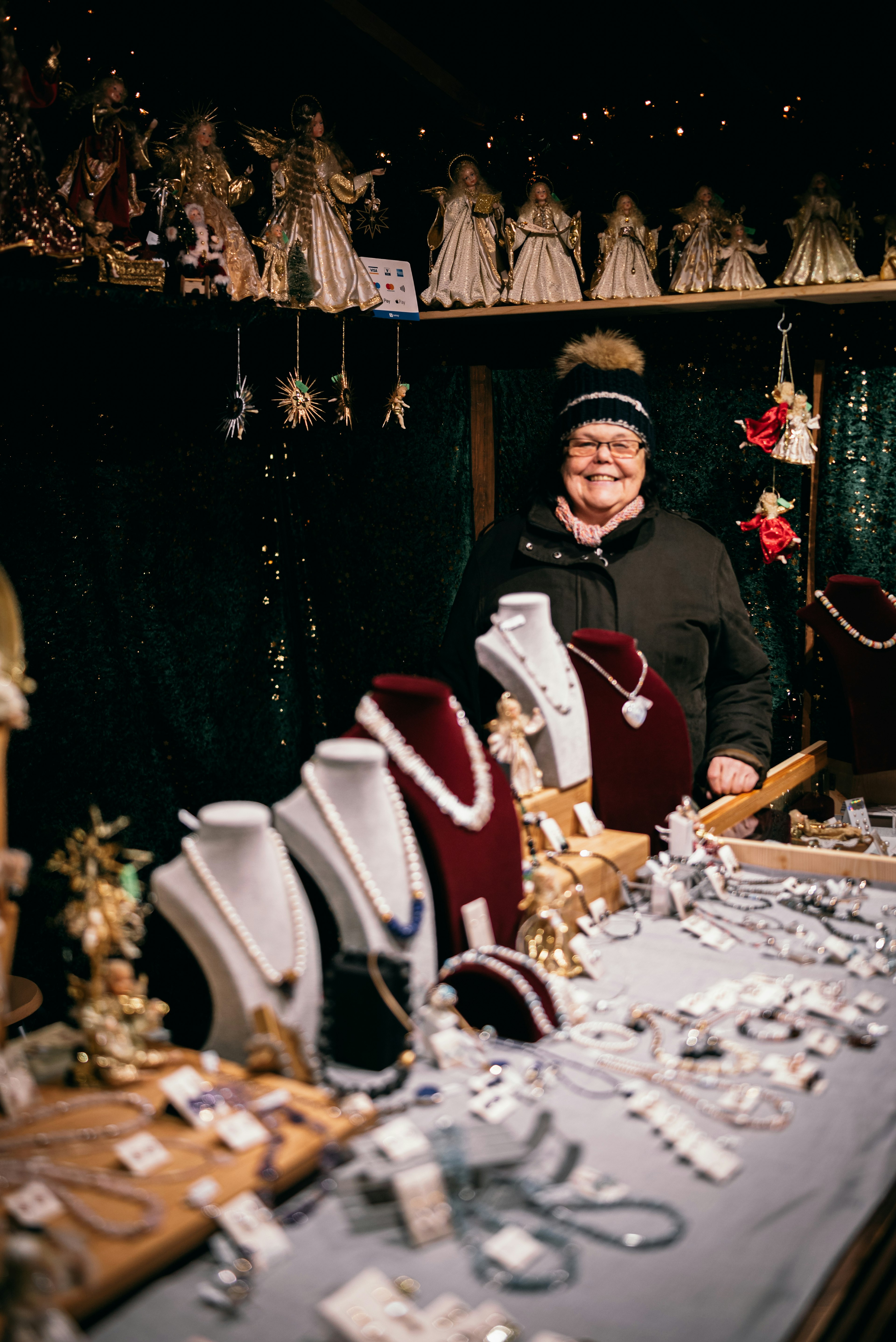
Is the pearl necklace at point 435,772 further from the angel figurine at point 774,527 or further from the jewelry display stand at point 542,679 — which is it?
the angel figurine at point 774,527

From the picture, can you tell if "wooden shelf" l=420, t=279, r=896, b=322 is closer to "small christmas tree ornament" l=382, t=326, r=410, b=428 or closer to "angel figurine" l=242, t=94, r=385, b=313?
"small christmas tree ornament" l=382, t=326, r=410, b=428

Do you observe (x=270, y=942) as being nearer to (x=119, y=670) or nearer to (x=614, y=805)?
(x=614, y=805)

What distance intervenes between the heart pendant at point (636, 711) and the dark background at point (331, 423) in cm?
112

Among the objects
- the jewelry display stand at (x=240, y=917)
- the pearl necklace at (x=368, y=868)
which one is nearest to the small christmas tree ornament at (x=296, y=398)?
the pearl necklace at (x=368, y=868)

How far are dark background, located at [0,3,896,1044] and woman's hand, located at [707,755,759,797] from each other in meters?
0.57

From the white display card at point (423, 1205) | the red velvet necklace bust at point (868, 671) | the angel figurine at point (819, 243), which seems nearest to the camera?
the white display card at point (423, 1205)

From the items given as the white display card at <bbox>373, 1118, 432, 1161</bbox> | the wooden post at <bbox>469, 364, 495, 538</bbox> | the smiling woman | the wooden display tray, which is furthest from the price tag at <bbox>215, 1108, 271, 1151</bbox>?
the wooden post at <bbox>469, 364, 495, 538</bbox>

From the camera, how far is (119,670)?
2838mm

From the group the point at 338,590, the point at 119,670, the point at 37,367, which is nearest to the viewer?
the point at 37,367

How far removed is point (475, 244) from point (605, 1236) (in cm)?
312

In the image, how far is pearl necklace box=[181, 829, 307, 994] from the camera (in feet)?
4.49

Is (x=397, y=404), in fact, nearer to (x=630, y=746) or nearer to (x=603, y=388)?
(x=603, y=388)

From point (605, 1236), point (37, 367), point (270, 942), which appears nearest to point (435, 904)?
point (270, 942)

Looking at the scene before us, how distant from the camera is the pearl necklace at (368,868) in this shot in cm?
150
